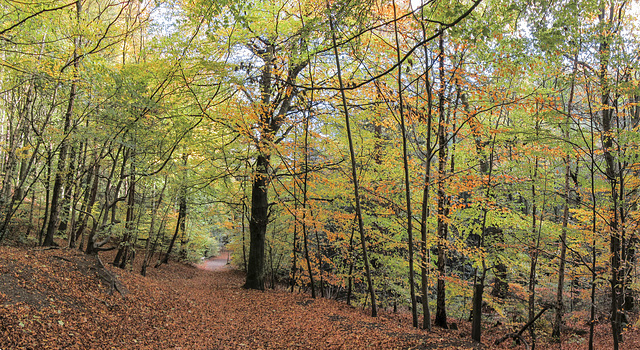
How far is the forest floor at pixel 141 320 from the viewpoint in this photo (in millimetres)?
4648

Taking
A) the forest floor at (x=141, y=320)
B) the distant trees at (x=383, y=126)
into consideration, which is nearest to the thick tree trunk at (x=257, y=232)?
the distant trees at (x=383, y=126)

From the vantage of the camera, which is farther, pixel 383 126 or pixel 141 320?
pixel 383 126

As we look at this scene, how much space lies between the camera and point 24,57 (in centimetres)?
810

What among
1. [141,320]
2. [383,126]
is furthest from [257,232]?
[383,126]

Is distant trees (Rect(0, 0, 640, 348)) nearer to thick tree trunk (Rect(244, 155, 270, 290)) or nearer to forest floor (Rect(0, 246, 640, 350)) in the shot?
thick tree trunk (Rect(244, 155, 270, 290))

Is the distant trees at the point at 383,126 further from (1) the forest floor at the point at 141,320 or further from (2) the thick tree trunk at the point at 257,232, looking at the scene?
(1) the forest floor at the point at 141,320

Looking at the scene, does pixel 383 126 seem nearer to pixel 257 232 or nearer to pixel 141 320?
pixel 257 232

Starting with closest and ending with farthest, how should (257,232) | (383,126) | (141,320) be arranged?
(141,320), (383,126), (257,232)

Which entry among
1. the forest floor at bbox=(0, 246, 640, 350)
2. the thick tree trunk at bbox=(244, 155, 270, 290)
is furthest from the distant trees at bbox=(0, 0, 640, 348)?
the forest floor at bbox=(0, 246, 640, 350)

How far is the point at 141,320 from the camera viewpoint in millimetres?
6324

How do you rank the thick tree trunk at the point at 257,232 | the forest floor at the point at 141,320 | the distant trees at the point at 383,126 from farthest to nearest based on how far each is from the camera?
1. the thick tree trunk at the point at 257,232
2. the distant trees at the point at 383,126
3. the forest floor at the point at 141,320

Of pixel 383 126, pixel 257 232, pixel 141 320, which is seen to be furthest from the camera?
pixel 257 232

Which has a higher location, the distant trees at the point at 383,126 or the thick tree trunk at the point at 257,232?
the distant trees at the point at 383,126

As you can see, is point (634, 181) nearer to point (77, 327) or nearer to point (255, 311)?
point (255, 311)
